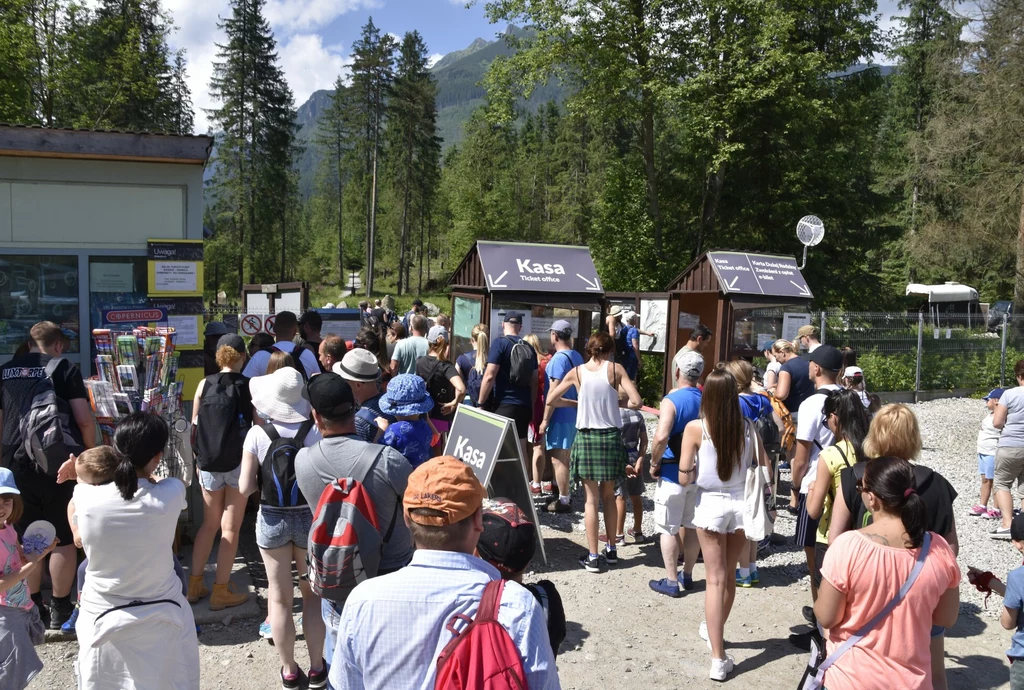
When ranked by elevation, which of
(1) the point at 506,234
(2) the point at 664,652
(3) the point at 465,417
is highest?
(1) the point at 506,234

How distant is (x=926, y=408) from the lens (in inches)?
586

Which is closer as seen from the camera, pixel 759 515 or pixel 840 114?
pixel 759 515

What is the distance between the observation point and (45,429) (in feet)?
14.9

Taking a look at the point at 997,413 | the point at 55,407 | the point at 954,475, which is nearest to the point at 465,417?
the point at 55,407

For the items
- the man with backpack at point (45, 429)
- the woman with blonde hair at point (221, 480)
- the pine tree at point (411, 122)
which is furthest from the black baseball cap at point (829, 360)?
the pine tree at point (411, 122)

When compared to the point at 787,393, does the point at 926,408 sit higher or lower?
lower

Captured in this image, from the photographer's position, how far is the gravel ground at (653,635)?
14.5ft

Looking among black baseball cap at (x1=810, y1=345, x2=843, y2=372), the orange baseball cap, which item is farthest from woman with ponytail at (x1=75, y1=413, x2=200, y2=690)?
black baseball cap at (x1=810, y1=345, x2=843, y2=372)

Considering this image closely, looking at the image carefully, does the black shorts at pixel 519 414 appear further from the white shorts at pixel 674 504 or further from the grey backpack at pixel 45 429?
the grey backpack at pixel 45 429

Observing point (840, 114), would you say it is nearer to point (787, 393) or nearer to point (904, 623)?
point (787, 393)

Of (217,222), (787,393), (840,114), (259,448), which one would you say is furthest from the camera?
(217,222)

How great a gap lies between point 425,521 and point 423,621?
25 cm

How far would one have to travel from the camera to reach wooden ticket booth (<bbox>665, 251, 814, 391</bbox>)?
37.0 feet

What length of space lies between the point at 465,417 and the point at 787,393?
3.46 meters
